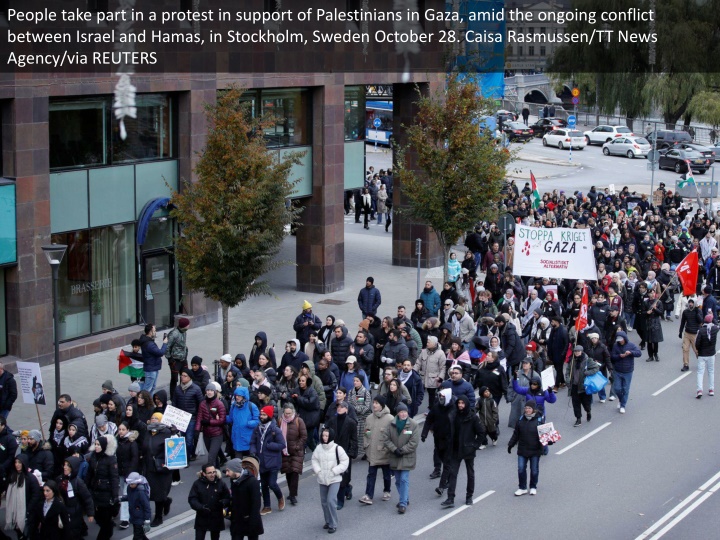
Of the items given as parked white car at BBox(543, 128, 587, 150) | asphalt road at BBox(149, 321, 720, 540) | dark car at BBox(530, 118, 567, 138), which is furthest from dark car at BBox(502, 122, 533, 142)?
asphalt road at BBox(149, 321, 720, 540)

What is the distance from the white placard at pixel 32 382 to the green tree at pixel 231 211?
15.5 feet

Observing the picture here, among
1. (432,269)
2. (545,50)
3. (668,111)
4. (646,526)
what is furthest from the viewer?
(668,111)

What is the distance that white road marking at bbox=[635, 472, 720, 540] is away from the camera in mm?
14883

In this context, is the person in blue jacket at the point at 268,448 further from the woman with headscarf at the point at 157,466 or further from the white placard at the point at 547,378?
the white placard at the point at 547,378

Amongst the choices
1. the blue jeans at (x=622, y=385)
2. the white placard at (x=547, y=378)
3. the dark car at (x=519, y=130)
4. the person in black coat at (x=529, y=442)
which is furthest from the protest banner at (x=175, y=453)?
the dark car at (x=519, y=130)

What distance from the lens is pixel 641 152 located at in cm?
6600

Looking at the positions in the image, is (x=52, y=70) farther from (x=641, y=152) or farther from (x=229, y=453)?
(x=641, y=152)

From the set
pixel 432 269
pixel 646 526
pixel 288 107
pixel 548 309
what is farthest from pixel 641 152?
pixel 646 526

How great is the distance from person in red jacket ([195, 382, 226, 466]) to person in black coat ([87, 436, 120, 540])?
6.71 ft

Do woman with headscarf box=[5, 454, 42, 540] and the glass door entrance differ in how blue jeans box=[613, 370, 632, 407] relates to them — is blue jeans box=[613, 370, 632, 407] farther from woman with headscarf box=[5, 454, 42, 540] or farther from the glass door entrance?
the glass door entrance

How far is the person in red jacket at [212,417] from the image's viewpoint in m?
16.1

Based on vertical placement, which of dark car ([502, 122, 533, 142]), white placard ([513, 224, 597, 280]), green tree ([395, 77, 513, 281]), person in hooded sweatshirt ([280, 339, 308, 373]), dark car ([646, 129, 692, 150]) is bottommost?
person in hooded sweatshirt ([280, 339, 308, 373])

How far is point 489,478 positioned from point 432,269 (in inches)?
701

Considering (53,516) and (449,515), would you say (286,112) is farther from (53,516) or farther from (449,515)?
(53,516)
